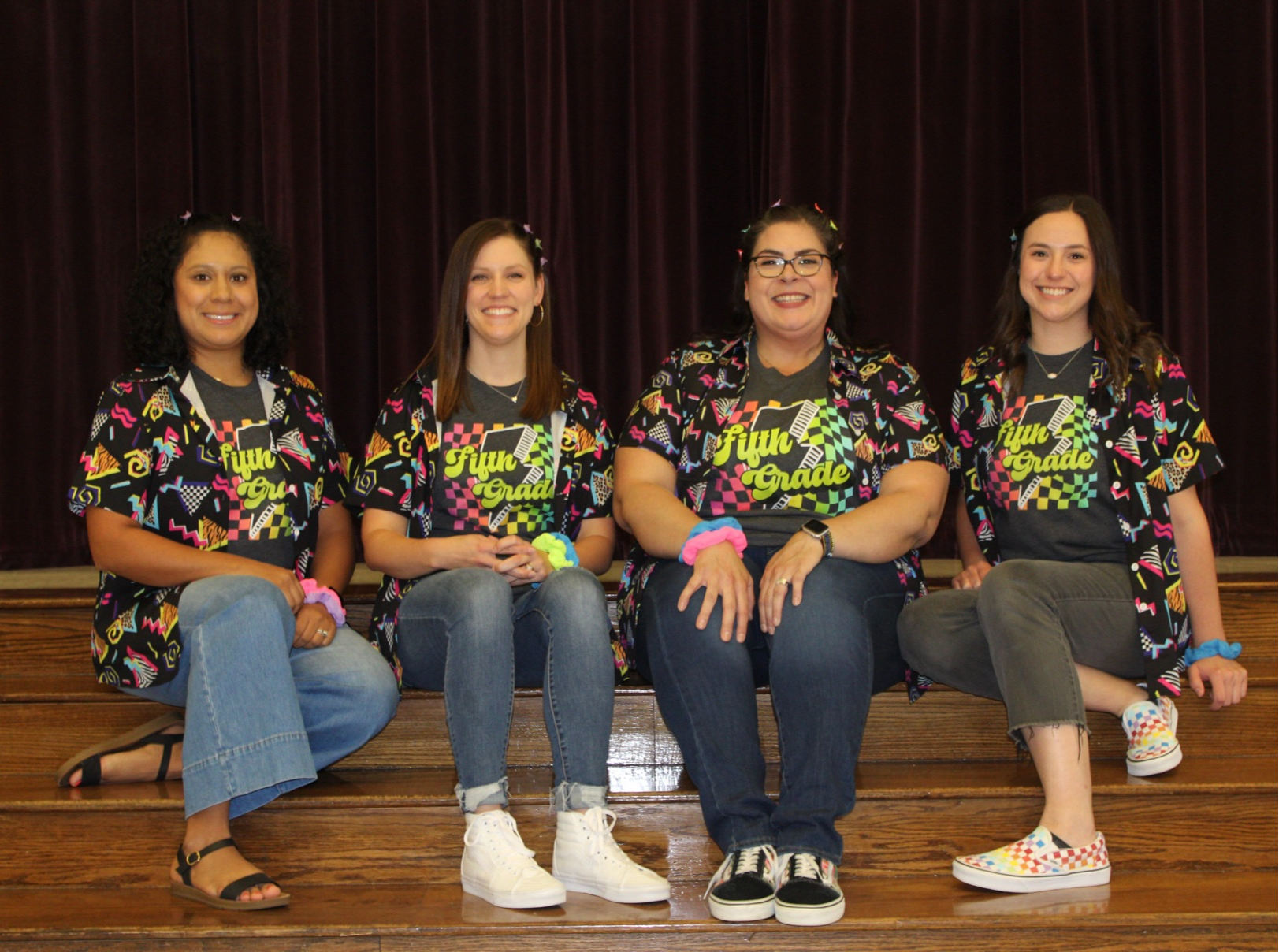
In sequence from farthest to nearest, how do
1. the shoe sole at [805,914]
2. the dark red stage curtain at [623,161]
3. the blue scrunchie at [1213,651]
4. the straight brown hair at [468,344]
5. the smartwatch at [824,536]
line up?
the dark red stage curtain at [623,161] < the straight brown hair at [468,344] < the blue scrunchie at [1213,651] < the smartwatch at [824,536] < the shoe sole at [805,914]

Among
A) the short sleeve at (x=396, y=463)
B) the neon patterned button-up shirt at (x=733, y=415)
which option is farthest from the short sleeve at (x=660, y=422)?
the short sleeve at (x=396, y=463)

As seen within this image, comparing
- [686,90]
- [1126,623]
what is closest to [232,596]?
[1126,623]

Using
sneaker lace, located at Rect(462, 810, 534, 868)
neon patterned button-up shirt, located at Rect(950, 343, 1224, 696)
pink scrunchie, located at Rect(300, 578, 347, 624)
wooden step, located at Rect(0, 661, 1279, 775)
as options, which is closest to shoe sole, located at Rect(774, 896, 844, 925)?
sneaker lace, located at Rect(462, 810, 534, 868)

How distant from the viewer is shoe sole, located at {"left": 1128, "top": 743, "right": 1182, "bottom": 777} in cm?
199

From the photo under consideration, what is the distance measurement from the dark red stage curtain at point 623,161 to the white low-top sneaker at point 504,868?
1.58 m

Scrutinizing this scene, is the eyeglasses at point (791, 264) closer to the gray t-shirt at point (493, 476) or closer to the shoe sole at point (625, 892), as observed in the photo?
the gray t-shirt at point (493, 476)

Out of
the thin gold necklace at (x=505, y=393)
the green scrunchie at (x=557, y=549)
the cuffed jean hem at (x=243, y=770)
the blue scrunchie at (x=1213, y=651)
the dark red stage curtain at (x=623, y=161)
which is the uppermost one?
the dark red stage curtain at (x=623, y=161)

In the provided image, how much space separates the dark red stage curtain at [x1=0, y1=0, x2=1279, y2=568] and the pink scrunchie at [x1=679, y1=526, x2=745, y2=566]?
1.24 m

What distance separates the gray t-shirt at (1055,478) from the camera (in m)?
2.06

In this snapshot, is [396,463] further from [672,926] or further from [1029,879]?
[1029,879]

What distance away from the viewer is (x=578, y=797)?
1805 millimetres

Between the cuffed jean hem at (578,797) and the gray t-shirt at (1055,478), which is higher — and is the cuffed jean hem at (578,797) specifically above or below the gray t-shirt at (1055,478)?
below

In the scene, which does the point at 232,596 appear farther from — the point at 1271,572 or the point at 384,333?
the point at 1271,572

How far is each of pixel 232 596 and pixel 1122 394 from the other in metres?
1.58
